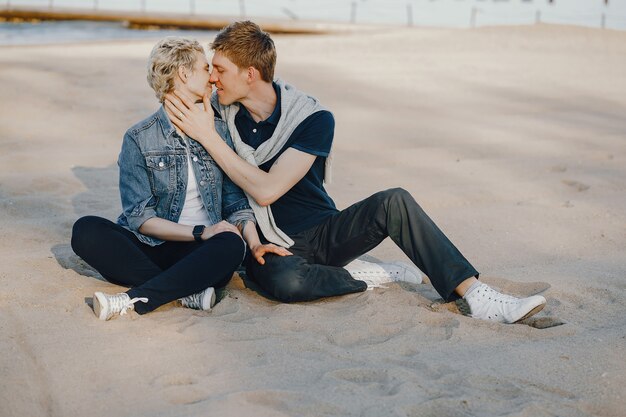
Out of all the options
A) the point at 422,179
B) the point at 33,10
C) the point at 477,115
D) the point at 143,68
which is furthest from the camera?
the point at 33,10

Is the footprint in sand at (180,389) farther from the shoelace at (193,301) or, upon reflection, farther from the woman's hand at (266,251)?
the woman's hand at (266,251)

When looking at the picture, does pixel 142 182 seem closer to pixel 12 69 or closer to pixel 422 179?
pixel 422 179

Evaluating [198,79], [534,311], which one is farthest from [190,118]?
[534,311]

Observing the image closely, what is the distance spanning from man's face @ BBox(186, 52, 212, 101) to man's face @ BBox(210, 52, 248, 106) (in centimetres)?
8

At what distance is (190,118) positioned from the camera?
13.1ft

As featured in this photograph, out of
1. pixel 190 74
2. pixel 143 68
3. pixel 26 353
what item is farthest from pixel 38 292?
pixel 143 68

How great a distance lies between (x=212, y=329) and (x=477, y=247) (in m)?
2.22

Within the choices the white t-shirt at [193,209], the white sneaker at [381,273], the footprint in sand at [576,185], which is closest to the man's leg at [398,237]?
the white sneaker at [381,273]

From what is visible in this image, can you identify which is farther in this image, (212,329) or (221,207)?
(221,207)

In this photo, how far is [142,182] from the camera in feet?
13.0

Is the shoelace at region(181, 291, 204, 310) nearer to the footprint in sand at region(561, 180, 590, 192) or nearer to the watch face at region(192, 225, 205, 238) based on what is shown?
the watch face at region(192, 225, 205, 238)

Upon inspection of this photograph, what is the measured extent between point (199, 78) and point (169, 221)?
70 cm

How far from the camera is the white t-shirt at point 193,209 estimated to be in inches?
161

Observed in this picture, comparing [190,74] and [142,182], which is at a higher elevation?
[190,74]
